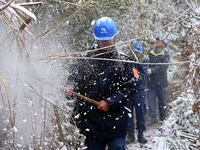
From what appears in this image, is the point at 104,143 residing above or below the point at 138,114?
above

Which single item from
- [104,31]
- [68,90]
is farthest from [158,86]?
[68,90]

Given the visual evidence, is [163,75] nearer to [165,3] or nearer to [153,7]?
[153,7]

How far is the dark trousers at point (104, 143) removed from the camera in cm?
→ 513

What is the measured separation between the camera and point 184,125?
22.2 feet

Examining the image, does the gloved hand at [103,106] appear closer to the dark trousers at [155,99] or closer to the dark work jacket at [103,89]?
the dark work jacket at [103,89]

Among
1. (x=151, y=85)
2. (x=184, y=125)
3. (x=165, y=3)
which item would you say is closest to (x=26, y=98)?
(x=184, y=125)

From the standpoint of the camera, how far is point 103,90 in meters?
5.05

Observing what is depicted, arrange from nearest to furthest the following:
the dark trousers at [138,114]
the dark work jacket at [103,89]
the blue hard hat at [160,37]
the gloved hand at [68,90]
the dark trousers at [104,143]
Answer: the gloved hand at [68,90]
the dark work jacket at [103,89]
the dark trousers at [104,143]
the dark trousers at [138,114]
the blue hard hat at [160,37]

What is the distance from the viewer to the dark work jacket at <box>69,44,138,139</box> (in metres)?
5.03

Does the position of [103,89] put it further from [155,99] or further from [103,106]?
[155,99]

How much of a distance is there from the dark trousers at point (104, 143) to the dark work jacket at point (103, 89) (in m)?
0.07

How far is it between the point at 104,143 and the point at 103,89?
58 cm

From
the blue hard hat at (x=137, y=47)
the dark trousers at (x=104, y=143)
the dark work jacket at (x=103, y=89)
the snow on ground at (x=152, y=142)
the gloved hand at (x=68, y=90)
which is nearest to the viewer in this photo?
the gloved hand at (x=68, y=90)

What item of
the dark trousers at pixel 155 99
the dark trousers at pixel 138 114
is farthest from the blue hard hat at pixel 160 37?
the dark trousers at pixel 138 114
